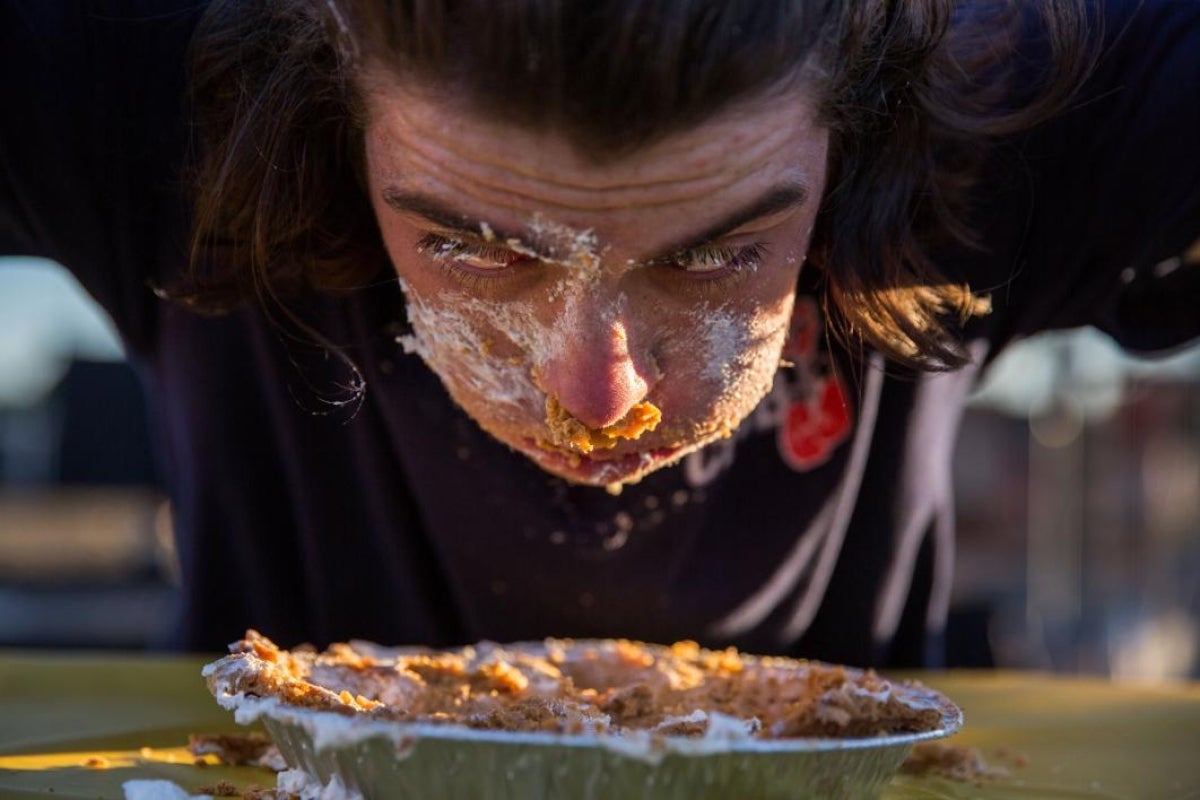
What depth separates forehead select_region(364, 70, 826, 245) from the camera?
27.6 inches

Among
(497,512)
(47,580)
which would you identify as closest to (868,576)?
(497,512)

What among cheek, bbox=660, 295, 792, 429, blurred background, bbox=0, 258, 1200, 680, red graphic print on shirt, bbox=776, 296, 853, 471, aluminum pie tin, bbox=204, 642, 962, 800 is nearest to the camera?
aluminum pie tin, bbox=204, 642, 962, 800

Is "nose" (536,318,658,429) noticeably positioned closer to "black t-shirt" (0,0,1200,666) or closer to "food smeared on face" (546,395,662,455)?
"food smeared on face" (546,395,662,455)

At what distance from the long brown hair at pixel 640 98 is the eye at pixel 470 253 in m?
0.09

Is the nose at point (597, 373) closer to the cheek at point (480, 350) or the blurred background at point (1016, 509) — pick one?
the cheek at point (480, 350)

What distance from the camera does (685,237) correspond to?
0.73m

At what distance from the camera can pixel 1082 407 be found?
4070 mm

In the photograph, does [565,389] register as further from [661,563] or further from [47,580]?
[47,580]

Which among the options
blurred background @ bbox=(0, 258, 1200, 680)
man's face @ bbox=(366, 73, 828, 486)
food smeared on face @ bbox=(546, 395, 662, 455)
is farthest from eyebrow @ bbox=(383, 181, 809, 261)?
blurred background @ bbox=(0, 258, 1200, 680)

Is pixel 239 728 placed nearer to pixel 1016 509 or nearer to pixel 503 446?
pixel 503 446

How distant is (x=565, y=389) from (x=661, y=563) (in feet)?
1.47

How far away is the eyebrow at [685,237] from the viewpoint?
73cm

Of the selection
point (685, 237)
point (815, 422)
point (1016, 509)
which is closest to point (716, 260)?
point (685, 237)

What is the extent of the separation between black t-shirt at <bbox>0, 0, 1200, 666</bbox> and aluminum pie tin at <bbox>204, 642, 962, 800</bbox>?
517mm
